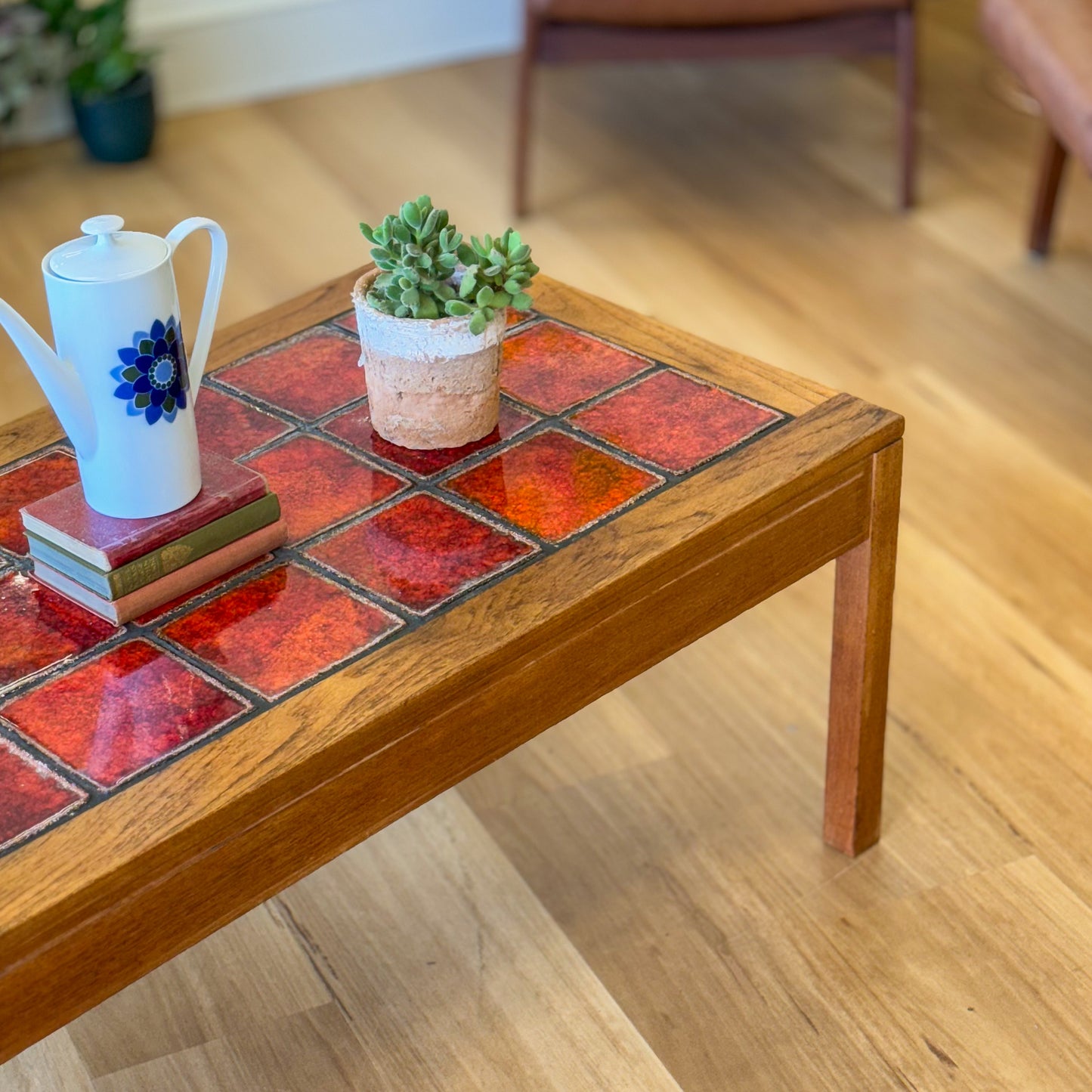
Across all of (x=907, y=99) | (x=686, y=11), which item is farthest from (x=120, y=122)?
(x=907, y=99)

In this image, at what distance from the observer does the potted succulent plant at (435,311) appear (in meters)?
1.16

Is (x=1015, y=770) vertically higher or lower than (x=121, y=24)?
lower

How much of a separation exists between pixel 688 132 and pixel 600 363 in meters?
1.71

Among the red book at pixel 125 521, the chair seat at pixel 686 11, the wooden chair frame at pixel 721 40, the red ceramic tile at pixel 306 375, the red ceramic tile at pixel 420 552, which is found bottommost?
the wooden chair frame at pixel 721 40

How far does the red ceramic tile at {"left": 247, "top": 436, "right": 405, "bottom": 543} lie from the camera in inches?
46.2

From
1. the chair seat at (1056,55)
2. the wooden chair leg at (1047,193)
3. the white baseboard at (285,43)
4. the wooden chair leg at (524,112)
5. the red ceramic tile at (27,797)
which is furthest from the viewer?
the white baseboard at (285,43)

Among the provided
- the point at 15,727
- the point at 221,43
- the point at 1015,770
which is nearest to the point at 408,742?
the point at 15,727

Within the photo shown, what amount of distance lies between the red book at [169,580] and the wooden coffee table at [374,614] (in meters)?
0.01

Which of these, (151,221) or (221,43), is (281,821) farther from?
(221,43)

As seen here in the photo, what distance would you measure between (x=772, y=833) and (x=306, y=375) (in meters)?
0.62

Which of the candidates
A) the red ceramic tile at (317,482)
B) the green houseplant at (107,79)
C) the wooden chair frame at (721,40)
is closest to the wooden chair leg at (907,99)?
the wooden chair frame at (721,40)

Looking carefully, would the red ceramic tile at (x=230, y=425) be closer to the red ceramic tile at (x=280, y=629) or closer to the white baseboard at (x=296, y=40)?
the red ceramic tile at (x=280, y=629)

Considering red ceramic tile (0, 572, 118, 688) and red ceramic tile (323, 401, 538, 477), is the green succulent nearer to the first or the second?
red ceramic tile (323, 401, 538, 477)

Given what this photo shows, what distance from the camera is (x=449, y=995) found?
1.36 metres
